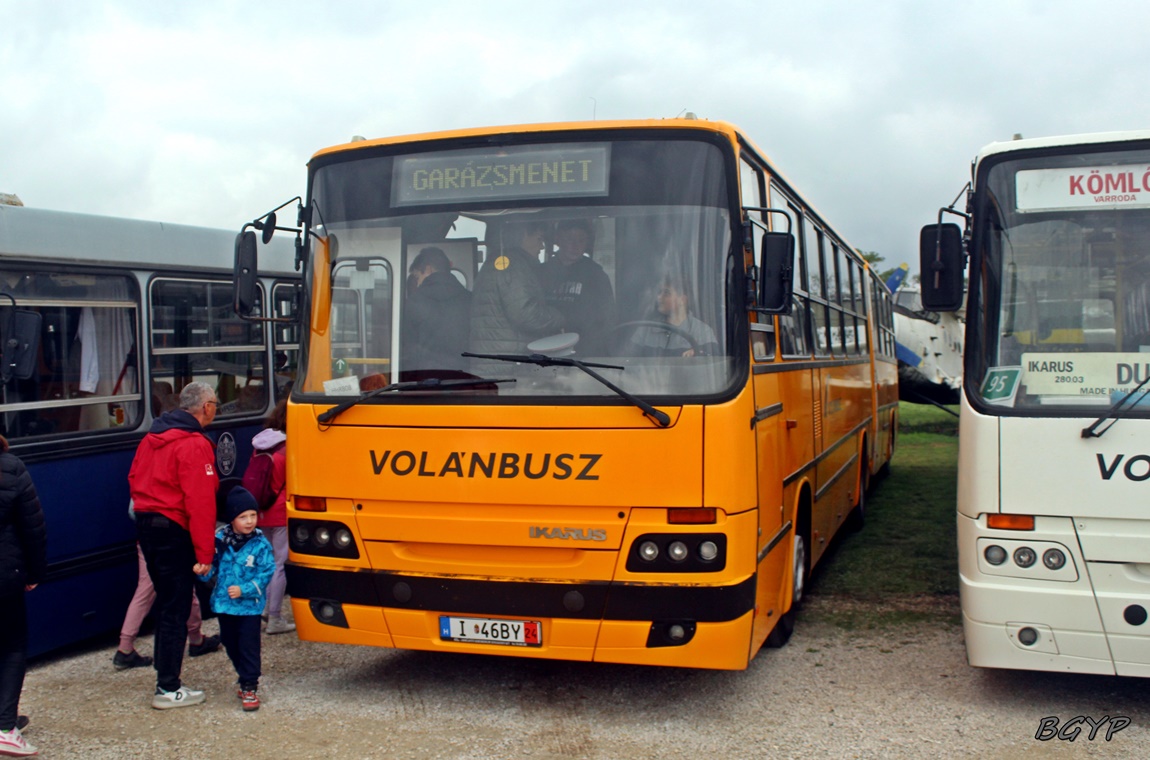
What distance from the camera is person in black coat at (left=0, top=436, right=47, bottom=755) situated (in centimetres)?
525

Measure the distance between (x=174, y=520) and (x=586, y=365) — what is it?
7.78ft

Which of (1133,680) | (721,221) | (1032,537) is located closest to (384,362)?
(721,221)

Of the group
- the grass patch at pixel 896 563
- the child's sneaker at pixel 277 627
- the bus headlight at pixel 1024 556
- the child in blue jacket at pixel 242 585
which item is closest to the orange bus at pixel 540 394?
the child in blue jacket at pixel 242 585

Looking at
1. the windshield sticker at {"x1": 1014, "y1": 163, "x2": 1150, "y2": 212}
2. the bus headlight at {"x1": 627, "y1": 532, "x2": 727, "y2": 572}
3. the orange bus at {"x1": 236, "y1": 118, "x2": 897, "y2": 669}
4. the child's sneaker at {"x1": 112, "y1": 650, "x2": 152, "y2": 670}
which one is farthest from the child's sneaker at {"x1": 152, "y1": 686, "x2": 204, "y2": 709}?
the windshield sticker at {"x1": 1014, "y1": 163, "x2": 1150, "y2": 212}

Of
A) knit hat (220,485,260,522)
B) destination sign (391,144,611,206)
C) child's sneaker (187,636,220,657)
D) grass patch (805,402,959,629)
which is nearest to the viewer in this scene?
destination sign (391,144,611,206)

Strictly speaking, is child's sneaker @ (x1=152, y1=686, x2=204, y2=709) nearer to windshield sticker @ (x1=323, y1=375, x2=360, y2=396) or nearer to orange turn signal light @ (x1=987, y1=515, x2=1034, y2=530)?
windshield sticker @ (x1=323, y1=375, x2=360, y2=396)

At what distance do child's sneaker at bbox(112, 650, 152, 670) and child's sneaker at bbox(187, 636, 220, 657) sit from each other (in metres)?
0.30

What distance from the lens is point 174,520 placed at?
593 centimetres

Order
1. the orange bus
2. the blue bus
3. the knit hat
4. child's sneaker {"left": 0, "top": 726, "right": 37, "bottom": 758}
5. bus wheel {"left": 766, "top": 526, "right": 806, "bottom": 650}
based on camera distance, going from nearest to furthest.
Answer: child's sneaker {"left": 0, "top": 726, "right": 37, "bottom": 758} → the orange bus → the knit hat → the blue bus → bus wheel {"left": 766, "top": 526, "right": 806, "bottom": 650}

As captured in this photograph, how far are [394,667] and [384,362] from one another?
2.11 m

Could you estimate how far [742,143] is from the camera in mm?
5902

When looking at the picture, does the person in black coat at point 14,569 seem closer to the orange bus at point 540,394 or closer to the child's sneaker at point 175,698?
the child's sneaker at point 175,698

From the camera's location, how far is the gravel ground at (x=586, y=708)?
5332 mm

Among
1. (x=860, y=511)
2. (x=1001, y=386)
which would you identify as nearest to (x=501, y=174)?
(x=1001, y=386)
